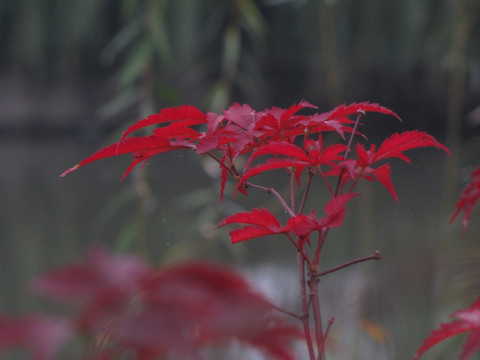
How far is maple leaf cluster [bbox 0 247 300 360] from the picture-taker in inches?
4.3

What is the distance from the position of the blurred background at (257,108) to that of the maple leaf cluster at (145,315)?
7cm

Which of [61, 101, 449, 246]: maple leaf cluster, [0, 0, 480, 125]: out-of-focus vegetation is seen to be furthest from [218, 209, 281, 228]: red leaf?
[0, 0, 480, 125]: out-of-focus vegetation

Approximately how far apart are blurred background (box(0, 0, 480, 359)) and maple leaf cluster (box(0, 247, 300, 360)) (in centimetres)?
7

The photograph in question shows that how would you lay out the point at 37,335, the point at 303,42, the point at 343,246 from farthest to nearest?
1. the point at 303,42
2. the point at 343,246
3. the point at 37,335

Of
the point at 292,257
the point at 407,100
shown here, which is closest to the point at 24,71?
the point at 407,100

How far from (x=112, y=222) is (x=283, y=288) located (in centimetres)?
64

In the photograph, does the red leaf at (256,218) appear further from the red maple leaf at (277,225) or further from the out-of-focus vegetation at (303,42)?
the out-of-focus vegetation at (303,42)

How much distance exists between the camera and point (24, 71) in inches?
81.7

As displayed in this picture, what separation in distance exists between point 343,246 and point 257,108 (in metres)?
0.44

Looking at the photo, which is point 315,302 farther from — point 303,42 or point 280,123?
point 303,42

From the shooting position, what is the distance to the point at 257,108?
1282 mm

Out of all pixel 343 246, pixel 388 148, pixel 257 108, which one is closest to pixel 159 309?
pixel 388 148

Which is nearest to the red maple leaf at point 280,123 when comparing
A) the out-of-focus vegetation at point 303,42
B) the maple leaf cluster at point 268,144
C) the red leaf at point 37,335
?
the maple leaf cluster at point 268,144

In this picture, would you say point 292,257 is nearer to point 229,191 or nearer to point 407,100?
point 229,191
